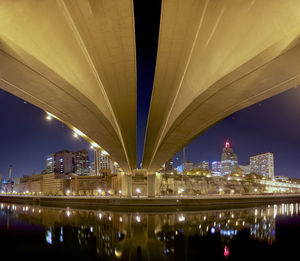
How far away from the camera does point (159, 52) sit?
11.9 m

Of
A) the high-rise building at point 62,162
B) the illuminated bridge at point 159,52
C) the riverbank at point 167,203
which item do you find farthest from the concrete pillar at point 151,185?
the high-rise building at point 62,162

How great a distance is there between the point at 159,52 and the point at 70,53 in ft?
14.3

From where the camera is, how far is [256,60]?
9570 millimetres

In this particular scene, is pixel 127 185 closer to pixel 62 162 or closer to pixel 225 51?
pixel 225 51

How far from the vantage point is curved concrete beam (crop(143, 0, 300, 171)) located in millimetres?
8273

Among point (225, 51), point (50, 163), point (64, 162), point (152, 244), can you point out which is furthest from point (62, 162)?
point (225, 51)

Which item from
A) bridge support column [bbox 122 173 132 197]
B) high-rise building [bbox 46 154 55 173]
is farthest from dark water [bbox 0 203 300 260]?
high-rise building [bbox 46 154 55 173]

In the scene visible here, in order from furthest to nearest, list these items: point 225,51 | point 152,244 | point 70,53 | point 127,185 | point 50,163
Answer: point 50,163
point 127,185
point 152,244
point 70,53
point 225,51

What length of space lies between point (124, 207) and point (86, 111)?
18.9 m

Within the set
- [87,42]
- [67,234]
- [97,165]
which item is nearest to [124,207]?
[67,234]

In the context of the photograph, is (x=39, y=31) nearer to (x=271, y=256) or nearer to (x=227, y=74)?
(x=227, y=74)

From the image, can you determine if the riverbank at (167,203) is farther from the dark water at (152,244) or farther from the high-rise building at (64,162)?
the high-rise building at (64,162)

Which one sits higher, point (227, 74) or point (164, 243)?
point (227, 74)

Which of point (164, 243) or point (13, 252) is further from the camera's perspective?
point (164, 243)
